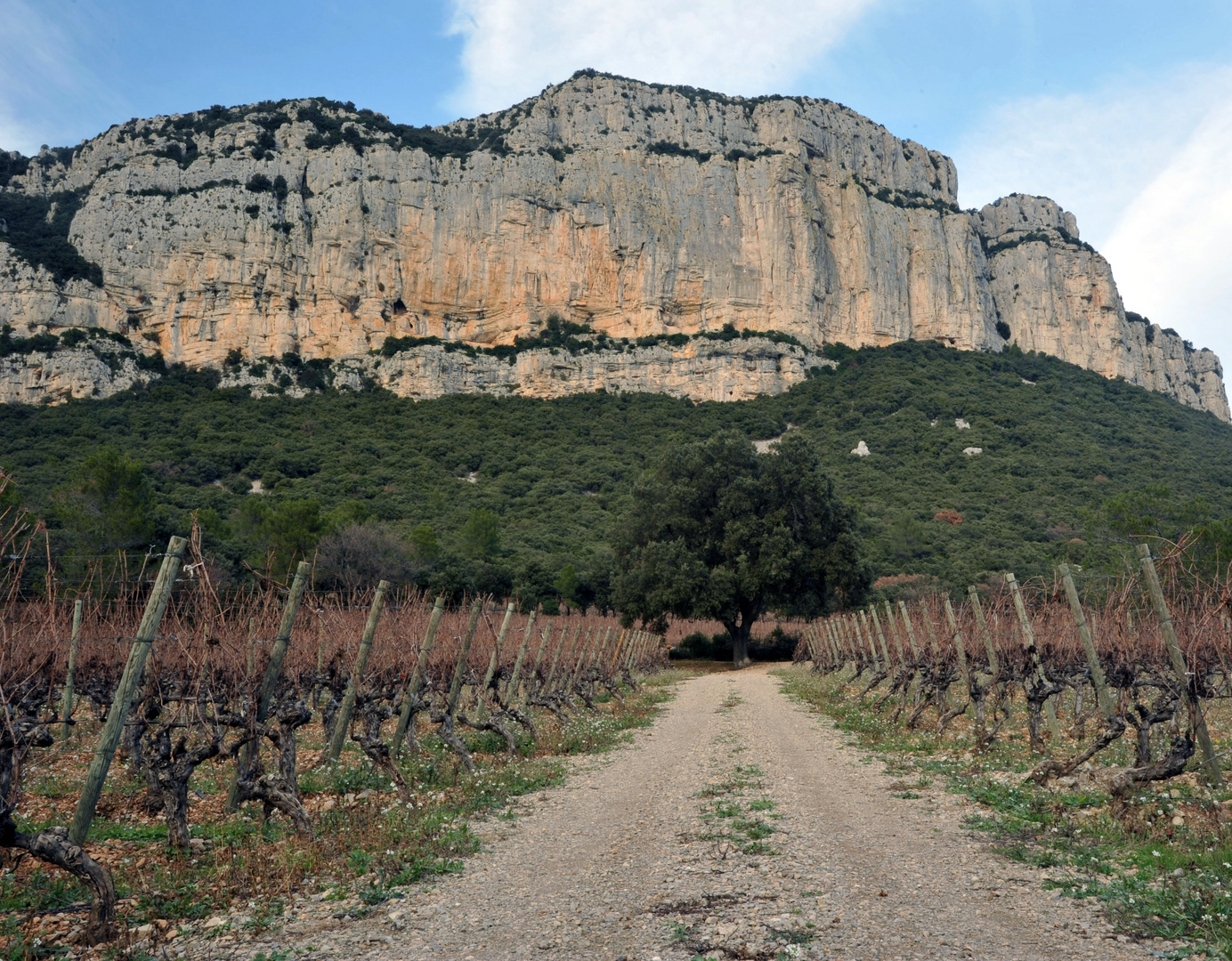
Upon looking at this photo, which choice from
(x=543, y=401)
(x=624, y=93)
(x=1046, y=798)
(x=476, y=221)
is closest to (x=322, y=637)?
(x=1046, y=798)

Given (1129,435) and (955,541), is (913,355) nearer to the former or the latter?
(1129,435)

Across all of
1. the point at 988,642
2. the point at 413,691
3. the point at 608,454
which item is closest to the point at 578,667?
the point at 413,691

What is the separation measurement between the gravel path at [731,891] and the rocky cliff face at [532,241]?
71.7 meters

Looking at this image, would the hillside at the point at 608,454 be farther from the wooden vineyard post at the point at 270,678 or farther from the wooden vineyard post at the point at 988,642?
the wooden vineyard post at the point at 270,678

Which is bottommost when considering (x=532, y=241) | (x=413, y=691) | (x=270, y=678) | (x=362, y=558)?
(x=413, y=691)

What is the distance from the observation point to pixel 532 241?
8419 cm

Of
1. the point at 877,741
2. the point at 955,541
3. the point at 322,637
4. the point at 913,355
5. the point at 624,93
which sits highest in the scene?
the point at 624,93

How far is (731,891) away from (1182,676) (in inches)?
167

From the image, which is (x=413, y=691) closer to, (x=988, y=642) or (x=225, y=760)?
(x=225, y=760)

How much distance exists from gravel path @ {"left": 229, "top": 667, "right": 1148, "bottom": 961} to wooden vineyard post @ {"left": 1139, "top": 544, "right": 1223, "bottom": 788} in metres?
1.99

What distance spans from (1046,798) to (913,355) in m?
83.4

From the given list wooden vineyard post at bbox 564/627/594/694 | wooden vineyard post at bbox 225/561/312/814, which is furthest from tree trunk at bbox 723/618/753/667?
wooden vineyard post at bbox 225/561/312/814

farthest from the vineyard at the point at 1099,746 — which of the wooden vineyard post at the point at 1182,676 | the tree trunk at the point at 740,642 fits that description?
the tree trunk at the point at 740,642

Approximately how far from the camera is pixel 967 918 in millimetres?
3949
